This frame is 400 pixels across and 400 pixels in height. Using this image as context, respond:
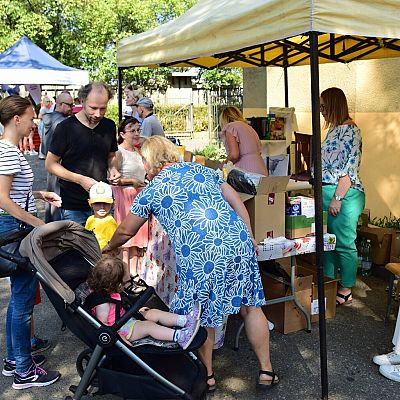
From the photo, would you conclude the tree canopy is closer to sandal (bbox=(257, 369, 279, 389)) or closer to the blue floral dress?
the blue floral dress

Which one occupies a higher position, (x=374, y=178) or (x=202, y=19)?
(x=202, y=19)

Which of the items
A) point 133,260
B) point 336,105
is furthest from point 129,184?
point 336,105

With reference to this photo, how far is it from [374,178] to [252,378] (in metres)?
4.03

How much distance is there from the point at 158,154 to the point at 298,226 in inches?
54.1

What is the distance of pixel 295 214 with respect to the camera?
398 centimetres

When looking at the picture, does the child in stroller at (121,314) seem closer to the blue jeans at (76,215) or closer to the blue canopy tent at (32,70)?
the blue jeans at (76,215)

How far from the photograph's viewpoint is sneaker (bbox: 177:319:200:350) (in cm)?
280

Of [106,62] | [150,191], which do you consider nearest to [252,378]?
[150,191]

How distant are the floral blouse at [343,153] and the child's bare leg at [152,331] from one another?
218 cm

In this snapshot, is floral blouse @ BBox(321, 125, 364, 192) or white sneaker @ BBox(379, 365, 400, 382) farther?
A: floral blouse @ BBox(321, 125, 364, 192)

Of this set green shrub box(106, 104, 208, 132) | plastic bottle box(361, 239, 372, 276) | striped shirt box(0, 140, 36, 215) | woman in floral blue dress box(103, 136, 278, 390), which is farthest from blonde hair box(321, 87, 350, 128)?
green shrub box(106, 104, 208, 132)

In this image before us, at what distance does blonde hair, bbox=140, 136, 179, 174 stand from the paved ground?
1434mm

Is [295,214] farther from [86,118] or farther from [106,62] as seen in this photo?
[106,62]

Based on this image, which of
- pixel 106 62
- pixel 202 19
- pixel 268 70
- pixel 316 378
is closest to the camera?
pixel 316 378
